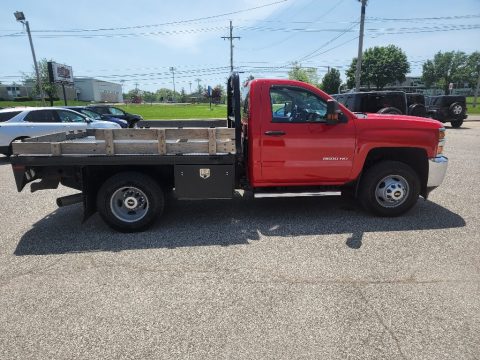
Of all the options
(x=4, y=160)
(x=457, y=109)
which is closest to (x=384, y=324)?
(x=4, y=160)

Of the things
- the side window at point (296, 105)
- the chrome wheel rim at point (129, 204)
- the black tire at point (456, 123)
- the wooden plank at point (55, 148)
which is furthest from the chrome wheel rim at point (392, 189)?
the black tire at point (456, 123)

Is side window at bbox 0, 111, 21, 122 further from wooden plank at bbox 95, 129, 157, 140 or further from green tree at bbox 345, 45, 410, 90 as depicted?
green tree at bbox 345, 45, 410, 90

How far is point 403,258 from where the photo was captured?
3914mm

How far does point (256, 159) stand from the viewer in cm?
485

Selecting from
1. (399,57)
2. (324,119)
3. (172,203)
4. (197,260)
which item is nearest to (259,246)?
(197,260)

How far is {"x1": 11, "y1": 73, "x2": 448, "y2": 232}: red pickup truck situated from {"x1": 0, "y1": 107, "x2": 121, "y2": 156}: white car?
613 centimetres

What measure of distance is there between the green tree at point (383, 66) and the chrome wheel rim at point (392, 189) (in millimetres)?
83271

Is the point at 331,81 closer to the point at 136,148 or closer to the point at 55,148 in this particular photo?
the point at 136,148

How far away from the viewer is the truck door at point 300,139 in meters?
4.79

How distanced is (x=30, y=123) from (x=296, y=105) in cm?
964

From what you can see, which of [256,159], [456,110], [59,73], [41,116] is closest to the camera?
[256,159]

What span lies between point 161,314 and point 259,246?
1.65 metres

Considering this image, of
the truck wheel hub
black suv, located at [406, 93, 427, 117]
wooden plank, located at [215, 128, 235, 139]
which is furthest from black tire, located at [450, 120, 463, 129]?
the truck wheel hub

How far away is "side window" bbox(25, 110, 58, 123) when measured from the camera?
11102 millimetres
